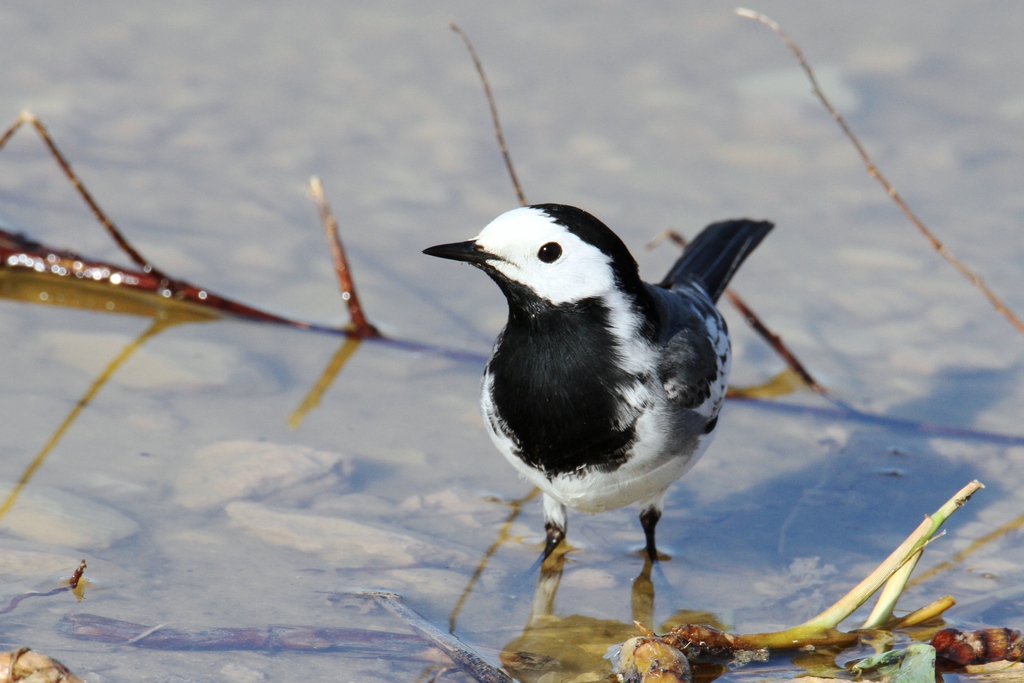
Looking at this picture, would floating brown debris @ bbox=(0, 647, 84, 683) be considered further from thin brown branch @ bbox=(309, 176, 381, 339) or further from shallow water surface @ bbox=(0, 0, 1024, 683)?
thin brown branch @ bbox=(309, 176, 381, 339)

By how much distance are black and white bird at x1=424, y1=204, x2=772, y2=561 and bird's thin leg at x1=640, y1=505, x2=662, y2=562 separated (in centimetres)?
33

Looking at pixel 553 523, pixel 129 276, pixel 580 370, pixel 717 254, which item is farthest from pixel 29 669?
pixel 717 254

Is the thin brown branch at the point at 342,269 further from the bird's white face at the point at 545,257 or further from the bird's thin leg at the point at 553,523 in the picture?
the bird's white face at the point at 545,257

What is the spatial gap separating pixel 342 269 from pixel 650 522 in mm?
2161

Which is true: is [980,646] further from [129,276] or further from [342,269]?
[129,276]

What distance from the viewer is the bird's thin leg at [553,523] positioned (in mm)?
4660

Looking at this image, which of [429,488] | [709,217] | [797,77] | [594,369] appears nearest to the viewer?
[594,369]

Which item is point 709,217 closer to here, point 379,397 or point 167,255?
point 379,397

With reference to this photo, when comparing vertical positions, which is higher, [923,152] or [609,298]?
[609,298]

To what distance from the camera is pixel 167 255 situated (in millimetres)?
6617

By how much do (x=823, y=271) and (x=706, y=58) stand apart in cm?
274

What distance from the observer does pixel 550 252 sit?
13.2 ft

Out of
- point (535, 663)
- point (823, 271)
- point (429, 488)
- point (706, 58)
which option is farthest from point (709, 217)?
point (535, 663)

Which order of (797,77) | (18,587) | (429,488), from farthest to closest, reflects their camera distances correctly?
1. (797,77)
2. (429,488)
3. (18,587)
